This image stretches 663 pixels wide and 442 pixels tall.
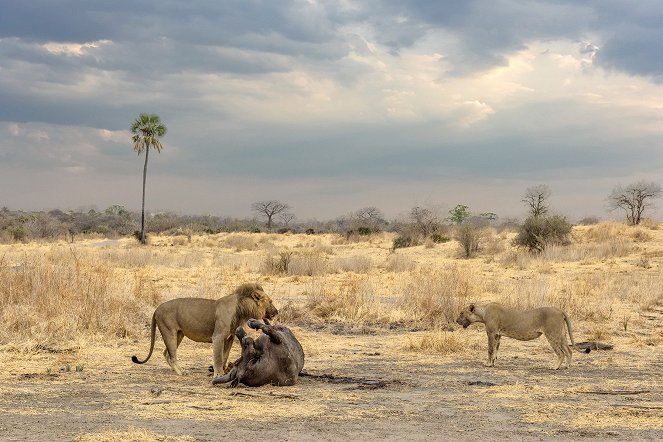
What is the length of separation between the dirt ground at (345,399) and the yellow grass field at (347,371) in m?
0.03

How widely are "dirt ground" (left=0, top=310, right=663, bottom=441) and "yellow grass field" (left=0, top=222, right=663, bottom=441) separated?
30 millimetres

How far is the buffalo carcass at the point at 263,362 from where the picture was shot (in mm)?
9859

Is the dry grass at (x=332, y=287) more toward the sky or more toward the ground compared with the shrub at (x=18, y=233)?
more toward the ground

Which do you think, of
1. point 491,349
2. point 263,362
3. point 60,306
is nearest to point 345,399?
point 263,362

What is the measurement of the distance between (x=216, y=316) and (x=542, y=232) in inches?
1275

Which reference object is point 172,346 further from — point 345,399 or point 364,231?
point 364,231

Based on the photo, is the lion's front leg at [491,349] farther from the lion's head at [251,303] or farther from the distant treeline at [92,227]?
the distant treeline at [92,227]

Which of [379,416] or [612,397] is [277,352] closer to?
[379,416]

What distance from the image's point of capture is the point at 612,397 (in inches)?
376

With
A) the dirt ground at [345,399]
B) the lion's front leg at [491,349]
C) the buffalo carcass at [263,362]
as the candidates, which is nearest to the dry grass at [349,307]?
the dirt ground at [345,399]

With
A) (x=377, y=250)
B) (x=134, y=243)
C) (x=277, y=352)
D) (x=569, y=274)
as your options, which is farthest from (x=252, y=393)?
(x=134, y=243)

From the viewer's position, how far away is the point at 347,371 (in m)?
11.6

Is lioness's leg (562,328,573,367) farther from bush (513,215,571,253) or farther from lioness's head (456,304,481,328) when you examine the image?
bush (513,215,571,253)

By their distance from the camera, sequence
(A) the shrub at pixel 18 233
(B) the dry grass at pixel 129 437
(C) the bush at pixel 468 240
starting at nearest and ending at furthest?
1. (B) the dry grass at pixel 129 437
2. (C) the bush at pixel 468 240
3. (A) the shrub at pixel 18 233
